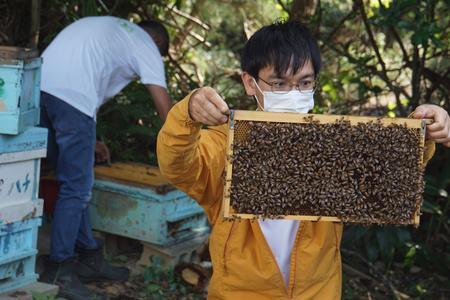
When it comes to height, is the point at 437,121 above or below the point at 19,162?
above

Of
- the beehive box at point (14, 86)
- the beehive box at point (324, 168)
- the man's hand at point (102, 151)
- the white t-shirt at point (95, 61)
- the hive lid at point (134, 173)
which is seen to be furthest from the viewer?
the man's hand at point (102, 151)

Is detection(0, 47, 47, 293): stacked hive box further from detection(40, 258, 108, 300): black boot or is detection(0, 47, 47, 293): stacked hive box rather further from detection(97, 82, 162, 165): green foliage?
detection(97, 82, 162, 165): green foliage

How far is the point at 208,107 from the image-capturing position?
1988mm

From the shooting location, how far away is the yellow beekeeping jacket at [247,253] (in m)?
2.24

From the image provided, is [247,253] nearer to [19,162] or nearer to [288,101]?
[288,101]

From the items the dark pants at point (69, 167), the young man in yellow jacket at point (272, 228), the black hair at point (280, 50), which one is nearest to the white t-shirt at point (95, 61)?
the dark pants at point (69, 167)

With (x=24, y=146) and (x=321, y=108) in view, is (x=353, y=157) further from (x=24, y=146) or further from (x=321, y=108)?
(x=321, y=108)

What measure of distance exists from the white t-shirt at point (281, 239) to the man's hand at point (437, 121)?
490 mm

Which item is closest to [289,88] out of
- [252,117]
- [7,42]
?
[252,117]

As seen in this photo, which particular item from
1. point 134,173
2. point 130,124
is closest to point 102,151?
point 134,173

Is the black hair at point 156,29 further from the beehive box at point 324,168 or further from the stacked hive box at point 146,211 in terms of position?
the beehive box at point 324,168

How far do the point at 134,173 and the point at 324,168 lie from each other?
113 inches

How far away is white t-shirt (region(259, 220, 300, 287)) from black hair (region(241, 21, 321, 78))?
0.47m

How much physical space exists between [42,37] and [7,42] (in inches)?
15.7
